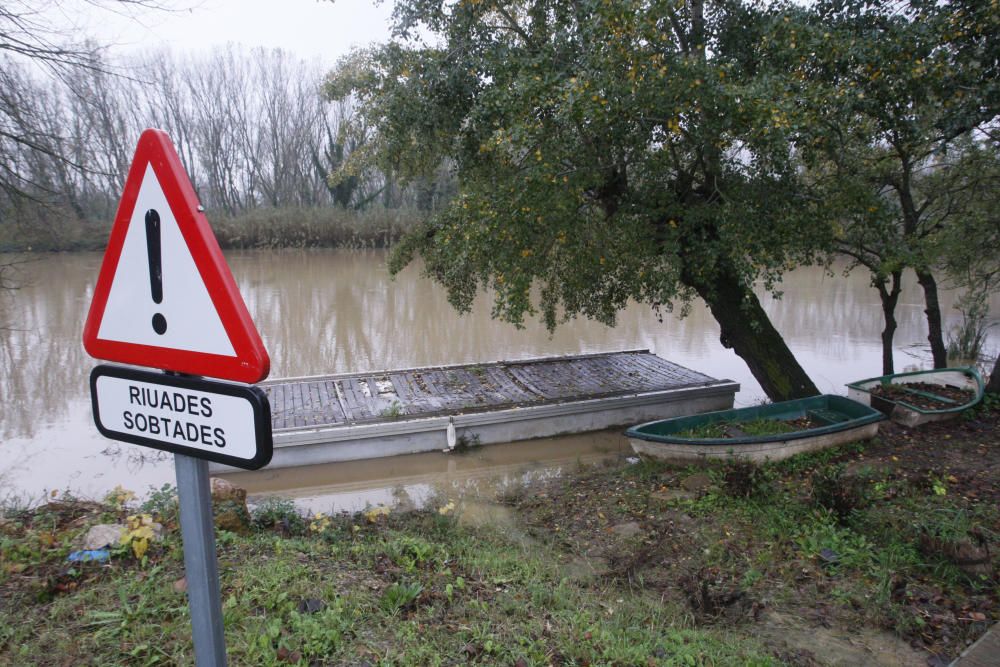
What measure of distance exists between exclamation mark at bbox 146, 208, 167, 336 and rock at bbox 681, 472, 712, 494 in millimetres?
6225

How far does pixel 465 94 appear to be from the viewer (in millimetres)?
8180

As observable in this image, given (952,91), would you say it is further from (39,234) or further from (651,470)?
(39,234)

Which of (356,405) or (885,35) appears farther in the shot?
(356,405)

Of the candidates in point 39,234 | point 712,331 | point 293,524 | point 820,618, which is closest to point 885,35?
point 820,618

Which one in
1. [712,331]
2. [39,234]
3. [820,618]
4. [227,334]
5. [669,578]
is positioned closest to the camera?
[227,334]

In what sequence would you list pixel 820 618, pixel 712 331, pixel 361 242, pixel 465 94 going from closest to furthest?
pixel 820 618, pixel 465 94, pixel 712 331, pixel 361 242

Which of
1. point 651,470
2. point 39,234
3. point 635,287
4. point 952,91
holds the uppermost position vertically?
point 952,91

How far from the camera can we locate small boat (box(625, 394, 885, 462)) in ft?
23.4

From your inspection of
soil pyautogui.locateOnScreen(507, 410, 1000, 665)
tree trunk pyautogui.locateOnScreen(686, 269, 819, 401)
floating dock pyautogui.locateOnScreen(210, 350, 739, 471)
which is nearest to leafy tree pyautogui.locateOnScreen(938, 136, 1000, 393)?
tree trunk pyautogui.locateOnScreen(686, 269, 819, 401)

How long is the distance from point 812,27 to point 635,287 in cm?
401

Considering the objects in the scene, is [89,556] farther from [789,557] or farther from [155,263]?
[789,557]

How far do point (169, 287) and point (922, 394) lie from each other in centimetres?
981

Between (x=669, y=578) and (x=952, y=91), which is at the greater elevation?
(x=952, y=91)

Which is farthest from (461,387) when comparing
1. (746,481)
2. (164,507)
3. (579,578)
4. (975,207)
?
(975,207)
